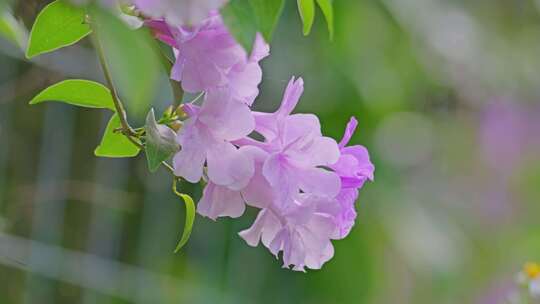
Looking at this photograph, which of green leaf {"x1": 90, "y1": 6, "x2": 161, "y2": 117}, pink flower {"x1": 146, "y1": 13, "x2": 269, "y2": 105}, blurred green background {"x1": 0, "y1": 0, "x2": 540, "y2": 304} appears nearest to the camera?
green leaf {"x1": 90, "y1": 6, "x2": 161, "y2": 117}

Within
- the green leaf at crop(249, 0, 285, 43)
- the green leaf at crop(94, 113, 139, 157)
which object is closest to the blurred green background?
the green leaf at crop(94, 113, 139, 157)

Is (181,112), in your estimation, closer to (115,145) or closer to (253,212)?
(115,145)

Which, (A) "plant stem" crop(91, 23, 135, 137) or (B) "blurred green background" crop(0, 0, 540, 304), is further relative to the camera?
(B) "blurred green background" crop(0, 0, 540, 304)

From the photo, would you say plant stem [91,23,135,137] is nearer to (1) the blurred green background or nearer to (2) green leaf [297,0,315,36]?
(2) green leaf [297,0,315,36]

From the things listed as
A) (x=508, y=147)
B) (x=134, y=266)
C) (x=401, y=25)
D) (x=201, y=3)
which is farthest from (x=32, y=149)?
(x=508, y=147)

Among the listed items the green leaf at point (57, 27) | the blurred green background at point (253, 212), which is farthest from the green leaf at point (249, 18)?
the blurred green background at point (253, 212)

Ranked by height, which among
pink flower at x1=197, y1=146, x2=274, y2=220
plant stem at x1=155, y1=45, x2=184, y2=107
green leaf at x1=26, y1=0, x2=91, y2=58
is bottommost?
pink flower at x1=197, y1=146, x2=274, y2=220
